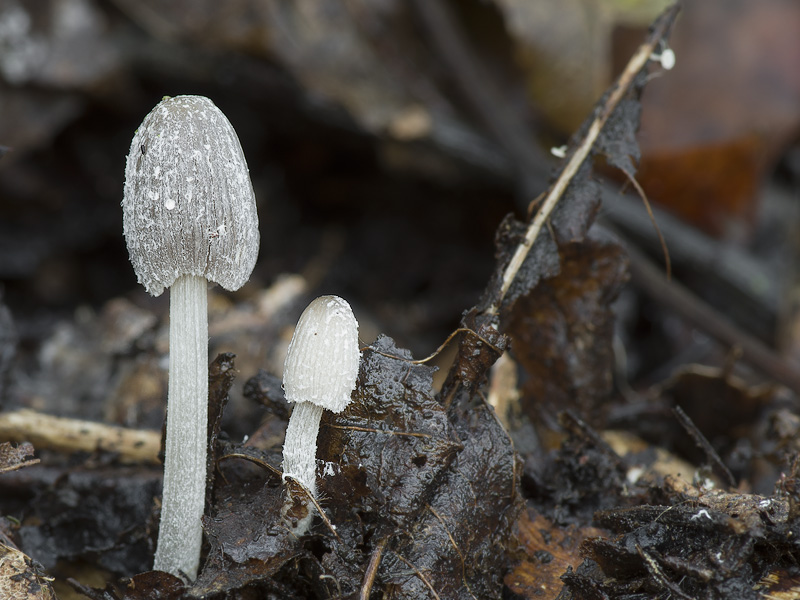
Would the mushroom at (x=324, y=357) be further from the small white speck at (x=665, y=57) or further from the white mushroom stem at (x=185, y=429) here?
the small white speck at (x=665, y=57)

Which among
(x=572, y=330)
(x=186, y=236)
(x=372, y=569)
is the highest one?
(x=572, y=330)

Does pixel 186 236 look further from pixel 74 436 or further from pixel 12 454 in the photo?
pixel 74 436

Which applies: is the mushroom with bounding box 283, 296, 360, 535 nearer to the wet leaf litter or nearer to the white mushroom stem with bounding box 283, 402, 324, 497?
the white mushroom stem with bounding box 283, 402, 324, 497

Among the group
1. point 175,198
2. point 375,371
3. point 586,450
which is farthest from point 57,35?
point 586,450

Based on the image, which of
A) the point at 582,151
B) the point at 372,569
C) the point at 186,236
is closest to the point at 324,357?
the point at 186,236

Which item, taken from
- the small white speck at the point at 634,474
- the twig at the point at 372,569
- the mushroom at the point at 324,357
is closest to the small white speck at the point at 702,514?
the small white speck at the point at 634,474

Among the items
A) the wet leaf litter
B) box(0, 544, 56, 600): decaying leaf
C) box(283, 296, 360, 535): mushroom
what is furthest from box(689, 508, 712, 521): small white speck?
box(0, 544, 56, 600): decaying leaf
